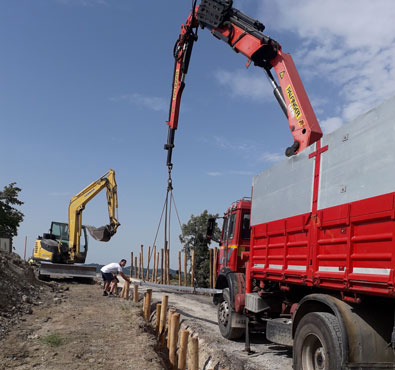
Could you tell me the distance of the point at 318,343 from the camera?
4945mm

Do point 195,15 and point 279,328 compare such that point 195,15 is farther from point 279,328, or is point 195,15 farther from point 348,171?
point 279,328

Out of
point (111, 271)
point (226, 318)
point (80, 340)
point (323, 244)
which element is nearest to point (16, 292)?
point (111, 271)

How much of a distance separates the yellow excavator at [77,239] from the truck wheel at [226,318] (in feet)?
37.7

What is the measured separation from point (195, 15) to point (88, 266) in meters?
14.2

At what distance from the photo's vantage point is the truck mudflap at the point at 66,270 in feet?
63.0

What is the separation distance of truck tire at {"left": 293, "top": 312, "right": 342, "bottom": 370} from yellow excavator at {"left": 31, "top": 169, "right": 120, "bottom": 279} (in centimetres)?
1537

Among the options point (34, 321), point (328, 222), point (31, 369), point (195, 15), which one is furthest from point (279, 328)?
point (195, 15)

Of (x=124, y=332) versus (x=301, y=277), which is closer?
(x=301, y=277)

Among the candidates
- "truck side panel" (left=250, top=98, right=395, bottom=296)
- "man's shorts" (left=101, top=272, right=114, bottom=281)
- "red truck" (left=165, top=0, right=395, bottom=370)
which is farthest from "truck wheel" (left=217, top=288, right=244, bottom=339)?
"man's shorts" (left=101, top=272, right=114, bottom=281)

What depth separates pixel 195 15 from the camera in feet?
35.7

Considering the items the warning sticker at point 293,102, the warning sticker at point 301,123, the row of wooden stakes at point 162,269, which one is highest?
the warning sticker at point 293,102

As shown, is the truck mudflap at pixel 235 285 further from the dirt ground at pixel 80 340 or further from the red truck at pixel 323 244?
the dirt ground at pixel 80 340

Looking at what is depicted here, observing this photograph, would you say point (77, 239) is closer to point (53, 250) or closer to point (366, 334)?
point (53, 250)

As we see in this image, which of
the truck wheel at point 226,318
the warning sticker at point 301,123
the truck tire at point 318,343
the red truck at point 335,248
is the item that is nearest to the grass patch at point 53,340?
the truck wheel at point 226,318
